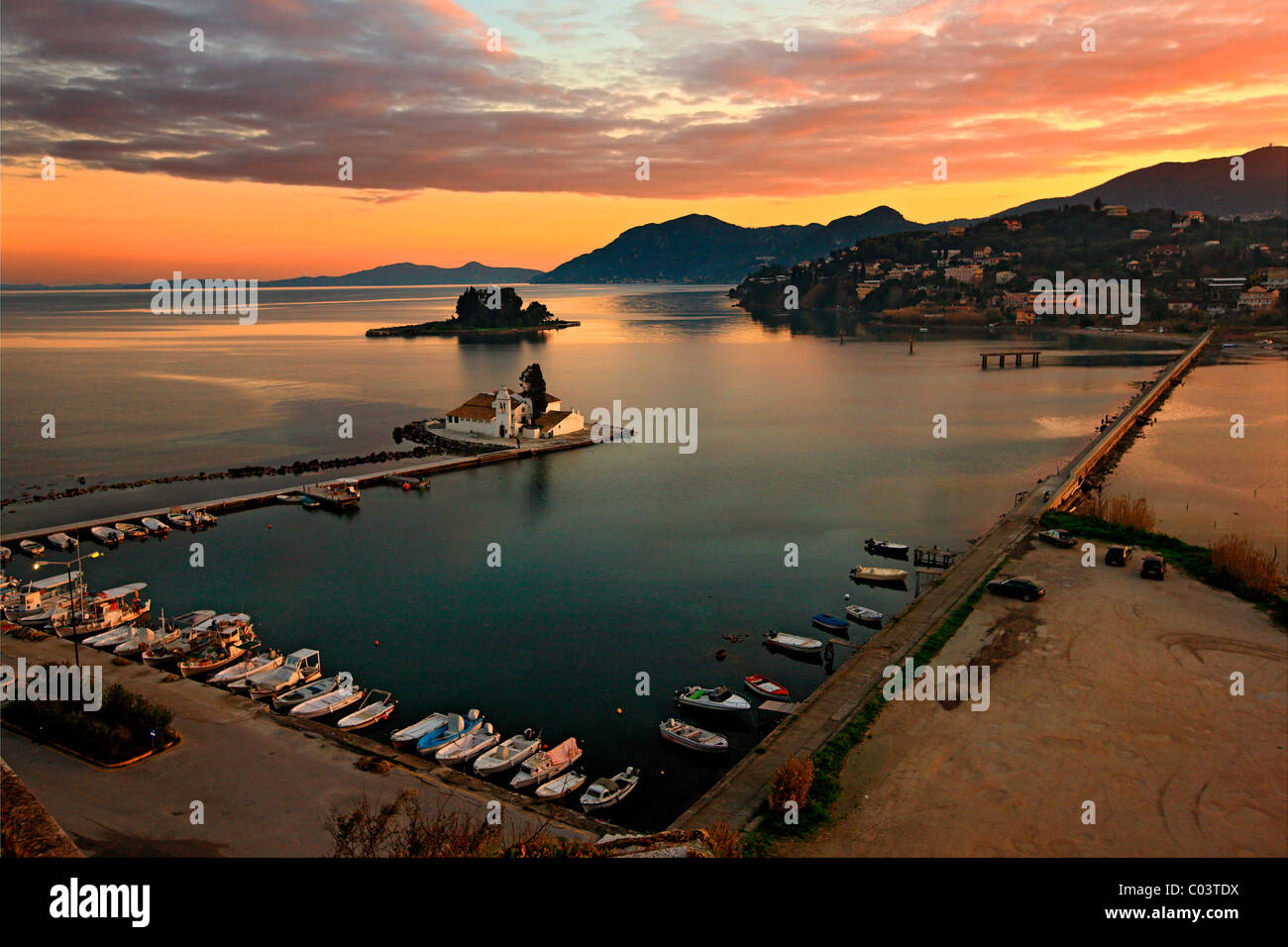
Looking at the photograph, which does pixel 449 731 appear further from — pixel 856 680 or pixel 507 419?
pixel 507 419

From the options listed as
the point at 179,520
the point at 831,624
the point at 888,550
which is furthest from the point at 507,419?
the point at 831,624

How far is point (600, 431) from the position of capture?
45031 millimetres

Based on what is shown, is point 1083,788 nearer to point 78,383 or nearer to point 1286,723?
point 1286,723

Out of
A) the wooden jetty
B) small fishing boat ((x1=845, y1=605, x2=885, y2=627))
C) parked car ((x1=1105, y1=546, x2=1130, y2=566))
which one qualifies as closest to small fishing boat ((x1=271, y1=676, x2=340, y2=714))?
small fishing boat ((x1=845, y1=605, x2=885, y2=627))

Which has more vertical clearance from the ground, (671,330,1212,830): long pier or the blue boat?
(671,330,1212,830): long pier

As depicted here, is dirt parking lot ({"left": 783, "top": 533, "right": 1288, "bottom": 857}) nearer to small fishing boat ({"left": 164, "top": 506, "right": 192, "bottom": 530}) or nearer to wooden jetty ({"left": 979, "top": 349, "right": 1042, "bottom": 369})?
small fishing boat ({"left": 164, "top": 506, "right": 192, "bottom": 530})

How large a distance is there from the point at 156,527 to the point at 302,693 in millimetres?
15057

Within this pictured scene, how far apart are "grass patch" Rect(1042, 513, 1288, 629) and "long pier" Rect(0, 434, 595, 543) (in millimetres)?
23325

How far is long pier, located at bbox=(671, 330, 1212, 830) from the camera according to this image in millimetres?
11953

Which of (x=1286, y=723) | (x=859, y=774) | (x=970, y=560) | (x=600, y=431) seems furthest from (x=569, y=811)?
(x=600, y=431)

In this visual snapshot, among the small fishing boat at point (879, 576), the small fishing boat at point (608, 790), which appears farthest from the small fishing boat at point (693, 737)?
the small fishing boat at point (879, 576)

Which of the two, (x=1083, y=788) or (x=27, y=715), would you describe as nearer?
(x=1083, y=788)

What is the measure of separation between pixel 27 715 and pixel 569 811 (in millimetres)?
9706

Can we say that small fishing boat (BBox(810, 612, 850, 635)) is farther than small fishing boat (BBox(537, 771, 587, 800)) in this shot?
Yes
